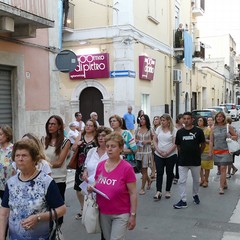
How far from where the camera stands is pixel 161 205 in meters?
6.75

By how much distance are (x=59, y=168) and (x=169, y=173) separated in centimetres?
297

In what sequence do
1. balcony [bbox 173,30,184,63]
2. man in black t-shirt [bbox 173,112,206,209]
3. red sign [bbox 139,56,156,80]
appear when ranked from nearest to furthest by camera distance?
man in black t-shirt [bbox 173,112,206,209]
red sign [bbox 139,56,156,80]
balcony [bbox 173,30,184,63]

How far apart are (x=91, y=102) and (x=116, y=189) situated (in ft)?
50.0

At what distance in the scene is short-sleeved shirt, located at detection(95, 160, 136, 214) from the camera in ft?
12.0

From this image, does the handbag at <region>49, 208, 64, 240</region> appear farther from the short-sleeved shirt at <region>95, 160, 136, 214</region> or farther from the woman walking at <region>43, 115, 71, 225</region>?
the woman walking at <region>43, 115, 71, 225</region>

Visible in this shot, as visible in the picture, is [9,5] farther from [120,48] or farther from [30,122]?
[120,48]

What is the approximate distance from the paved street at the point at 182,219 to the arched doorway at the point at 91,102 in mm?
11054

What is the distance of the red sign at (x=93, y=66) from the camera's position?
1791 centimetres

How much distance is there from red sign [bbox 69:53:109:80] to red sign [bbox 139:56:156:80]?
1907 mm

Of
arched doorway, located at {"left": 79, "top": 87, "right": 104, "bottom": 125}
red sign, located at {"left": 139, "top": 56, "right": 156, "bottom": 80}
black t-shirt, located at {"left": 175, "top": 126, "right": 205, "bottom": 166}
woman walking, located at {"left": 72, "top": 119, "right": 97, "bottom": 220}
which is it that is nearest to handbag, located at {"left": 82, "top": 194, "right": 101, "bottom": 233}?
woman walking, located at {"left": 72, "top": 119, "right": 97, "bottom": 220}

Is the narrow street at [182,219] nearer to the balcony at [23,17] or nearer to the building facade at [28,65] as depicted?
the building facade at [28,65]

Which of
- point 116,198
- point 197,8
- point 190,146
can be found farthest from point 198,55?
point 116,198

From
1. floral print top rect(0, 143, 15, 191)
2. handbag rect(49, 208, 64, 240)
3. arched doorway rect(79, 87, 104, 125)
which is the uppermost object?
arched doorway rect(79, 87, 104, 125)

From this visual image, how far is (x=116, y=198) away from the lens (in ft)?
12.0
